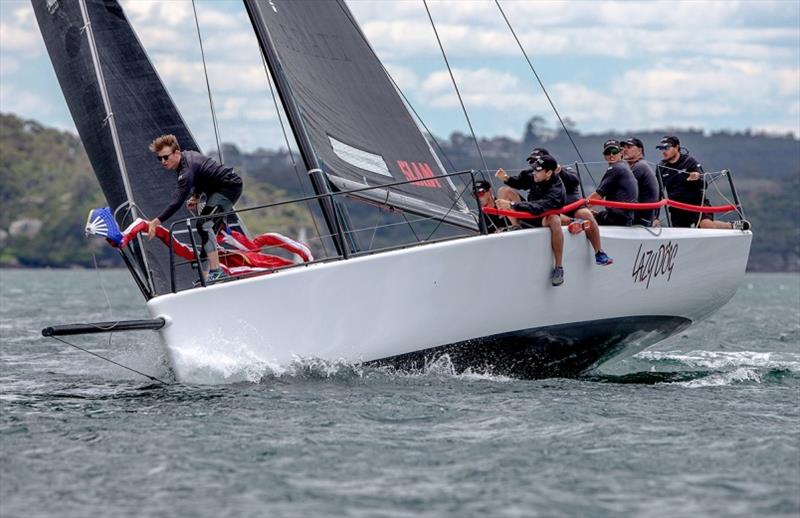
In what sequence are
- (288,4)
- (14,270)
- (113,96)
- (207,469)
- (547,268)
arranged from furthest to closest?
(14,270)
(113,96)
(288,4)
(547,268)
(207,469)

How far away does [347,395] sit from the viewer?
A: 8.74 meters

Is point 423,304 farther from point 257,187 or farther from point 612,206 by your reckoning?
point 257,187

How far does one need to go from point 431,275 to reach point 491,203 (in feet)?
3.50

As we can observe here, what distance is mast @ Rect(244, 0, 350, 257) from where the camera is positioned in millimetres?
9734

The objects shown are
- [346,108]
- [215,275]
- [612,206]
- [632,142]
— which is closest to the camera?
[215,275]

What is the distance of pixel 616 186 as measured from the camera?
401 inches

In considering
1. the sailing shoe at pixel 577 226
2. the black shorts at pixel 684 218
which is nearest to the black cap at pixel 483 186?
the sailing shoe at pixel 577 226

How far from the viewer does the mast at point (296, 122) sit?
9734mm

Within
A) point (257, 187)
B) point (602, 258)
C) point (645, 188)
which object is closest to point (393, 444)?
point (602, 258)

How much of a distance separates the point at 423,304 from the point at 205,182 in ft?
5.59

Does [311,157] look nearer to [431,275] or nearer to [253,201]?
[431,275]

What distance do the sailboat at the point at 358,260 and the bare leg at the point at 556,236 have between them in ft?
0.24

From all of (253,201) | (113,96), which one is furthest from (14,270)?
(113,96)

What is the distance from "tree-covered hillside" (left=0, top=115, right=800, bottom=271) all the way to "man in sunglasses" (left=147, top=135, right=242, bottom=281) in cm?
7643
